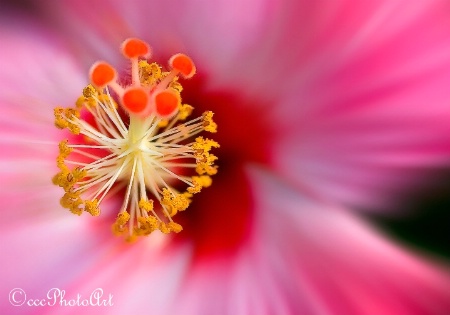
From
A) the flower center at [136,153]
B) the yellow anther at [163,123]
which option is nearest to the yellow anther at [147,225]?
the flower center at [136,153]

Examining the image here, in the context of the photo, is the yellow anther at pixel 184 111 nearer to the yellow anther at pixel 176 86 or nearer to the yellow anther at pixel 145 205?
the yellow anther at pixel 176 86

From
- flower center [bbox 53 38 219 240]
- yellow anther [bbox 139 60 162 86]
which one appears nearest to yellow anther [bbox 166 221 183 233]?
flower center [bbox 53 38 219 240]

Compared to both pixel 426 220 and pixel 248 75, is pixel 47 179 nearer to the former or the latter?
pixel 248 75

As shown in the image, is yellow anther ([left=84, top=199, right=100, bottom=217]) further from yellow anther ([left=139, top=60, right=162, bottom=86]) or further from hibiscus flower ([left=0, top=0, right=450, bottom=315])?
yellow anther ([left=139, top=60, right=162, bottom=86])

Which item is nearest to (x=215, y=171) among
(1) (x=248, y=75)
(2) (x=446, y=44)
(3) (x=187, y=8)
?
(1) (x=248, y=75)

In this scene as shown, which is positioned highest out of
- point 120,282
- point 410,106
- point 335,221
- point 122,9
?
point 122,9

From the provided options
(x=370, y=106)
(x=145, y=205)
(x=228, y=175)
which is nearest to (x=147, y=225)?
(x=145, y=205)
